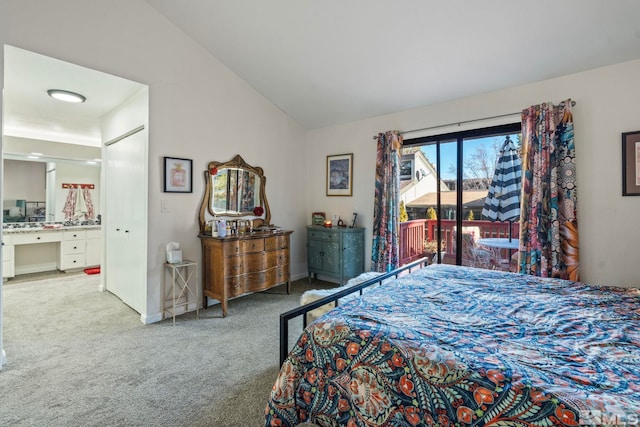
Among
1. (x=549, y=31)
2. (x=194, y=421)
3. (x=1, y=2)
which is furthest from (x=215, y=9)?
(x=194, y=421)

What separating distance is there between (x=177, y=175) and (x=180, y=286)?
48.6 inches

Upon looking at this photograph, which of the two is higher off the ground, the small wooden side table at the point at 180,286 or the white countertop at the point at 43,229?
the white countertop at the point at 43,229

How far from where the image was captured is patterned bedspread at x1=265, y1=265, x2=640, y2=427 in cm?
90

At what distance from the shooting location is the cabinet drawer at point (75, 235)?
202 inches

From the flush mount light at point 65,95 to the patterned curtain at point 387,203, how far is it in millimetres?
3549

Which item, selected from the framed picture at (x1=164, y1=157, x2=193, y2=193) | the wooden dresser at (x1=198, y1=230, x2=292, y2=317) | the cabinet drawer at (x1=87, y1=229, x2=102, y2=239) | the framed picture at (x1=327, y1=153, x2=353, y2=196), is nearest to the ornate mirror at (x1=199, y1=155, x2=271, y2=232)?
the framed picture at (x1=164, y1=157, x2=193, y2=193)

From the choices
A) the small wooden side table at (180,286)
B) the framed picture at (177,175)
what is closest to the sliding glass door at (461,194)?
the framed picture at (177,175)

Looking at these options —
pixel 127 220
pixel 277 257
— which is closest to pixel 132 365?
pixel 127 220

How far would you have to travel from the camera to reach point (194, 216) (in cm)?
345

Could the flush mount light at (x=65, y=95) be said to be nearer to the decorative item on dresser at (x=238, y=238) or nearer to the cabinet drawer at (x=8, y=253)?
the decorative item on dresser at (x=238, y=238)

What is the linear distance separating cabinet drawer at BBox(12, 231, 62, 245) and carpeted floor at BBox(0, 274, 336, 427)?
1.51 meters

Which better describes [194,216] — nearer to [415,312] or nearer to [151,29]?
[151,29]

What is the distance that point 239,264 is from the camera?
3393 millimetres

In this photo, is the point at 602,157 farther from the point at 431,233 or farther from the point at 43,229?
the point at 43,229
